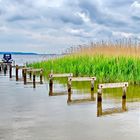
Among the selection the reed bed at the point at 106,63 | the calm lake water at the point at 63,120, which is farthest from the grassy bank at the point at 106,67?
the calm lake water at the point at 63,120

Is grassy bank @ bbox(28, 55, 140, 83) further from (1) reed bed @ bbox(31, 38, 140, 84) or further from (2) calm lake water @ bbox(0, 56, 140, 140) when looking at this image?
(2) calm lake water @ bbox(0, 56, 140, 140)

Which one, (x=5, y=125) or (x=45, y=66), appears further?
(x=45, y=66)

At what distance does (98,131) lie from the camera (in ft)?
45.3

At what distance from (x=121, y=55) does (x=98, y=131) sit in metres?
20.1

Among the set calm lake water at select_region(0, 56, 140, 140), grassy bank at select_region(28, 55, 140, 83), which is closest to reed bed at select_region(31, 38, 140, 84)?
grassy bank at select_region(28, 55, 140, 83)

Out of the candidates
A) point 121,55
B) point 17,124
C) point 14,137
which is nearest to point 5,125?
point 17,124

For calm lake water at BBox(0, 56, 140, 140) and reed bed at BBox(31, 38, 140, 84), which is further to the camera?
reed bed at BBox(31, 38, 140, 84)

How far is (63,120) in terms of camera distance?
51.8ft

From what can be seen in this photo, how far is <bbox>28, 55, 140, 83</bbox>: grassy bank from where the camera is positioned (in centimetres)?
3005

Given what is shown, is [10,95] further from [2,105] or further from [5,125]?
[5,125]

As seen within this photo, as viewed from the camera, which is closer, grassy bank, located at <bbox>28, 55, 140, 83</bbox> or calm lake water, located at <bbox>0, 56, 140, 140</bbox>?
calm lake water, located at <bbox>0, 56, 140, 140</bbox>

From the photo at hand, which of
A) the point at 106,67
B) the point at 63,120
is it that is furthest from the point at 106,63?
the point at 63,120

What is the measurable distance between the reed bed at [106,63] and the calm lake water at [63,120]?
7402mm

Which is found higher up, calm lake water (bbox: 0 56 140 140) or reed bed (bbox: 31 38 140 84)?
reed bed (bbox: 31 38 140 84)
